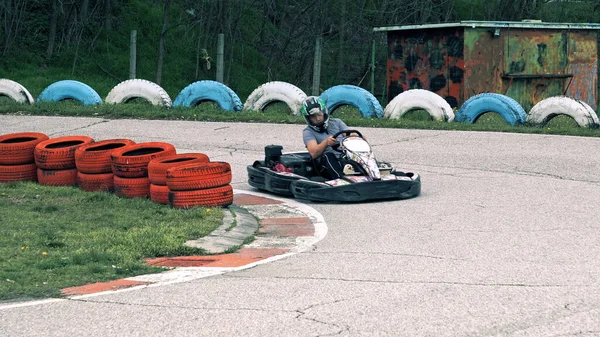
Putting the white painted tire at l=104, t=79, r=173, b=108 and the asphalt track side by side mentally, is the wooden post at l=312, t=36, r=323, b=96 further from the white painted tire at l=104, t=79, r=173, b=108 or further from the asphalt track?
the asphalt track

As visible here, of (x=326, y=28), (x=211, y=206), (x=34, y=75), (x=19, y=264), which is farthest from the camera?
(x=326, y=28)

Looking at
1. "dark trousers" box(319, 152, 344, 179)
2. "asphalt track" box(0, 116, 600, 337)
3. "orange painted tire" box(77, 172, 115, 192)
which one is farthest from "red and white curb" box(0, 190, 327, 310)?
"orange painted tire" box(77, 172, 115, 192)

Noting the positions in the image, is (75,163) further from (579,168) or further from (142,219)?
(579,168)

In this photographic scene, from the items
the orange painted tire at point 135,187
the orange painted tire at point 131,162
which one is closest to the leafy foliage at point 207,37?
the orange painted tire at point 131,162

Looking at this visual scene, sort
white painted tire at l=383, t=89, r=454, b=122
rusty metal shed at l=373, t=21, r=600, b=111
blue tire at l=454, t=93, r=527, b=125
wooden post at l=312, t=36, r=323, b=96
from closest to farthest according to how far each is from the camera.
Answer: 1. blue tire at l=454, t=93, r=527, b=125
2. white painted tire at l=383, t=89, r=454, b=122
3. rusty metal shed at l=373, t=21, r=600, b=111
4. wooden post at l=312, t=36, r=323, b=96

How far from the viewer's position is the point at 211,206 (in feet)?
30.6

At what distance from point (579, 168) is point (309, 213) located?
4509mm

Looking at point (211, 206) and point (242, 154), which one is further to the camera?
point (242, 154)

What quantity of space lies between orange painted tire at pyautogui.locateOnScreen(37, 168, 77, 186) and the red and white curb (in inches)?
72.0

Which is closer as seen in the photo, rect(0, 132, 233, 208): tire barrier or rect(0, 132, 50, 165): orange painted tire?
rect(0, 132, 233, 208): tire barrier

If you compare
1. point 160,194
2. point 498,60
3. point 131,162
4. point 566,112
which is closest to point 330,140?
point 160,194

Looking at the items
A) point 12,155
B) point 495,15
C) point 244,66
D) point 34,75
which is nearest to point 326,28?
point 244,66

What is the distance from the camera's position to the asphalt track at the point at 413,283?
5285 mm

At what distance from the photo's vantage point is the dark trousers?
10344mm
